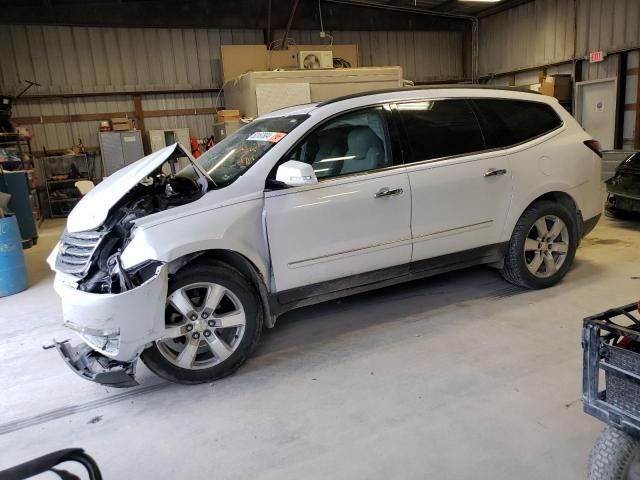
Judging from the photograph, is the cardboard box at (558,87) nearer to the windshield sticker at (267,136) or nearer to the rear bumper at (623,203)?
the rear bumper at (623,203)

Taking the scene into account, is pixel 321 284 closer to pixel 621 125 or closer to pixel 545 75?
pixel 621 125

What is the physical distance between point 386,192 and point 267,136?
87 cm

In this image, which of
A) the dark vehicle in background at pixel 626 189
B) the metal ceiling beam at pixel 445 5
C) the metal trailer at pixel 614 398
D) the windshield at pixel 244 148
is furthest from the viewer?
the metal ceiling beam at pixel 445 5

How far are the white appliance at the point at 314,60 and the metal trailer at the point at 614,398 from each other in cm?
889

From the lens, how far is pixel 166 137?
10.8m

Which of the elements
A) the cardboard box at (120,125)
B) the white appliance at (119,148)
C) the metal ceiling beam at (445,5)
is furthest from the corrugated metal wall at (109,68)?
the metal ceiling beam at (445,5)

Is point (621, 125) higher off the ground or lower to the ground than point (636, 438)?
higher

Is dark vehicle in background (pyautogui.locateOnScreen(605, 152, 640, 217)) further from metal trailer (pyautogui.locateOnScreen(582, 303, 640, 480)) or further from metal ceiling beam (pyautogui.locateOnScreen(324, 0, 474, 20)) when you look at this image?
metal ceiling beam (pyautogui.locateOnScreen(324, 0, 474, 20))

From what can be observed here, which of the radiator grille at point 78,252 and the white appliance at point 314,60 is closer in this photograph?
the radiator grille at point 78,252

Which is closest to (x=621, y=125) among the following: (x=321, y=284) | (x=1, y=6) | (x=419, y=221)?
(x=419, y=221)

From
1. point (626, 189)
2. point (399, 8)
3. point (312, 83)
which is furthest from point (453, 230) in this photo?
point (399, 8)

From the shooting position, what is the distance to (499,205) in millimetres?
3508

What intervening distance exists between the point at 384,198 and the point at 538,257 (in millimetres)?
1535

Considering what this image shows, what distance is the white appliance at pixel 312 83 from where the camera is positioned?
27.9ft
